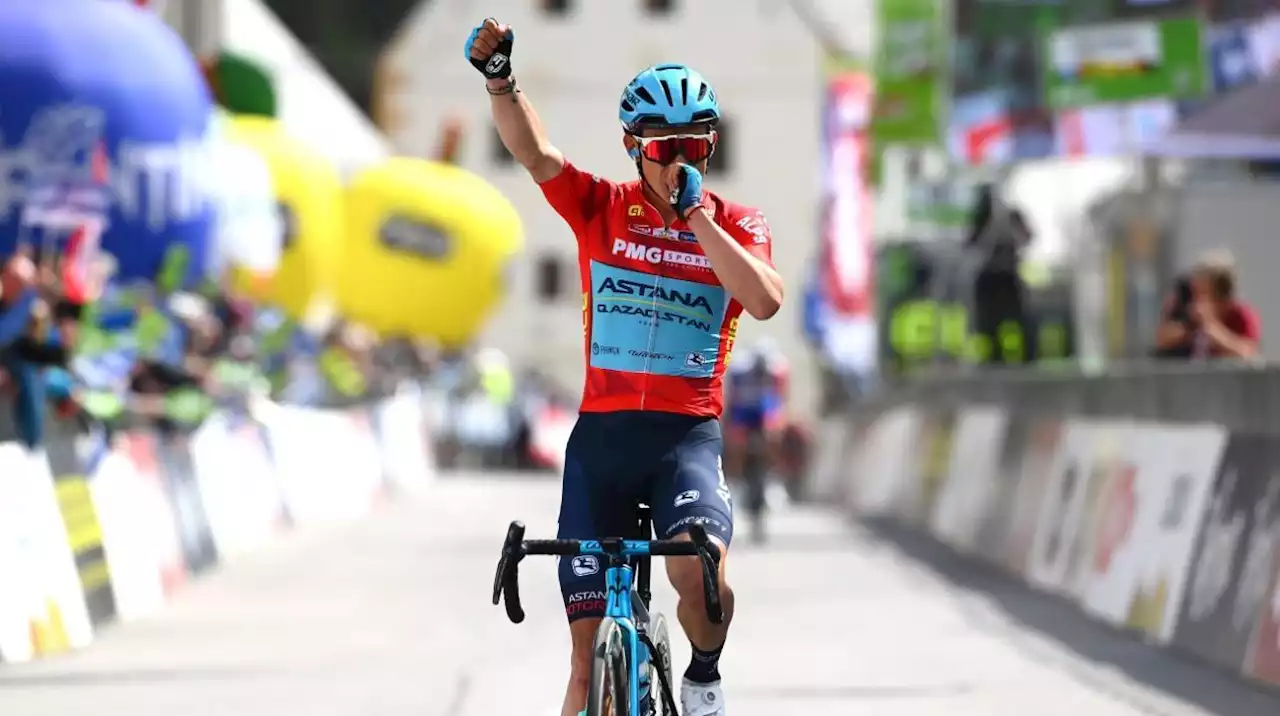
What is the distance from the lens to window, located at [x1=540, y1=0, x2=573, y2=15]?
65.6 metres

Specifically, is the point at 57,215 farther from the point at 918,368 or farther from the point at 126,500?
the point at 918,368

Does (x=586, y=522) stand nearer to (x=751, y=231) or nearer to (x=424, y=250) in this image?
(x=751, y=231)

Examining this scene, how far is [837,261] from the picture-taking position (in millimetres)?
49031

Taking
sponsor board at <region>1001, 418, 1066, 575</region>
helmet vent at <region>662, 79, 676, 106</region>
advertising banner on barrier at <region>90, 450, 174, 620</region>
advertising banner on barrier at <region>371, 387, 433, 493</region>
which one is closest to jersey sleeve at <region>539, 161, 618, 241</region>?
helmet vent at <region>662, 79, 676, 106</region>

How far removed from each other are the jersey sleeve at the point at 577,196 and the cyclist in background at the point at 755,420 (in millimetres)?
14586

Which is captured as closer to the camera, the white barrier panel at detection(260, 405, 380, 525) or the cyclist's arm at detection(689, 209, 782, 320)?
the cyclist's arm at detection(689, 209, 782, 320)

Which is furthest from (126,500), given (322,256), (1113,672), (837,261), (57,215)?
(837,261)

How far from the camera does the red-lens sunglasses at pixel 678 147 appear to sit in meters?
6.05

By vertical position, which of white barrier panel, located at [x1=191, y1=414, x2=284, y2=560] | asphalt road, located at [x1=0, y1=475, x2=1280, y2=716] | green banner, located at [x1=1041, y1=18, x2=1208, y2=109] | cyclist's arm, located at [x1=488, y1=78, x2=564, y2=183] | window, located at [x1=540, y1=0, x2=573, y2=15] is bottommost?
asphalt road, located at [x1=0, y1=475, x2=1280, y2=716]

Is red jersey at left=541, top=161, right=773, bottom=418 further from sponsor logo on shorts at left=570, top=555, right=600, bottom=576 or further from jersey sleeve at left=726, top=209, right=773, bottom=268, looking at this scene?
sponsor logo on shorts at left=570, top=555, right=600, bottom=576

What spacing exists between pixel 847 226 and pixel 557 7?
1868 centimetres

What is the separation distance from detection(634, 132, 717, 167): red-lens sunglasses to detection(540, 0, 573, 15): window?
→ 6004cm

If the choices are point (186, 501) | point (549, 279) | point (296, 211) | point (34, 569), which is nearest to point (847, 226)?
point (549, 279)

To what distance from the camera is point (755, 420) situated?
21.4 m
